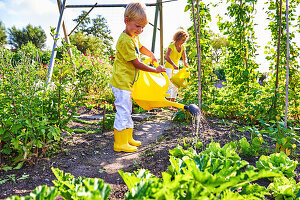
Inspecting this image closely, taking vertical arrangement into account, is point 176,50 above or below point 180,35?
below

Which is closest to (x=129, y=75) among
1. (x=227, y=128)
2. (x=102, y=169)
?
(x=102, y=169)

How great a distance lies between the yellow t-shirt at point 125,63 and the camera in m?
2.11

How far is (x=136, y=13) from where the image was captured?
79.7 inches

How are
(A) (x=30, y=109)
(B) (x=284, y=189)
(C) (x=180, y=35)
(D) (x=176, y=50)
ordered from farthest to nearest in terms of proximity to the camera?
1. (D) (x=176, y=50)
2. (C) (x=180, y=35)
3. (A) (x=30, y=109)
4. (B) (x=284, y=189)

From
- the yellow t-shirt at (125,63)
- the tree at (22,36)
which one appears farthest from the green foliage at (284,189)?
the tree at (22,36)

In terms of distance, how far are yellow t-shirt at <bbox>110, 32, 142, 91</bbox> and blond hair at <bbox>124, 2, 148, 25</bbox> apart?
0.19m

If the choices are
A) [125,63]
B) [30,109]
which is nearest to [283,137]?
[125,63]

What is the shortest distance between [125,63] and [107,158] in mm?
1006

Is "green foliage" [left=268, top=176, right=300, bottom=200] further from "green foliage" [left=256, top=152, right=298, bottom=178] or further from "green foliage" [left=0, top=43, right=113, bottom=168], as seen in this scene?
"green foliage" [left=0, top=43, right=113, bottom=168]

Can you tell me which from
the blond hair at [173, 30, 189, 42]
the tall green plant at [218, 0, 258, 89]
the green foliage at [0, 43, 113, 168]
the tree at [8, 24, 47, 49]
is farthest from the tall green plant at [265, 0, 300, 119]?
the tree at [8, 24, 47, 49]

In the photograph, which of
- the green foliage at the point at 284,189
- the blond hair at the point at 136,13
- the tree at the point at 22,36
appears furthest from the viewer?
the tree at the point at 22,36

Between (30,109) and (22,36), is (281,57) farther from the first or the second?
(22,36)

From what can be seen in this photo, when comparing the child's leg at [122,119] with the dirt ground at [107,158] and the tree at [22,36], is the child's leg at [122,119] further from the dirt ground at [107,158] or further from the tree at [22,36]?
the tree at [22,36]

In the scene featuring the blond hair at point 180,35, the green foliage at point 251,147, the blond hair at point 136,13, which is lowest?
the green foliage at point 251,147
